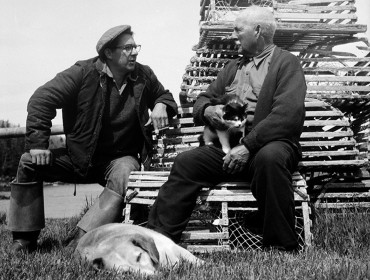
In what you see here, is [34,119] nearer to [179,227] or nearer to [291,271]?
[179,227]

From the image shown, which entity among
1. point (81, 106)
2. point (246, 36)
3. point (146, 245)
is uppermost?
point (246, 36)

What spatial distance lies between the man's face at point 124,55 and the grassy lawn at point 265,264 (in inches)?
76.0

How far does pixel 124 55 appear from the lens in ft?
14.6

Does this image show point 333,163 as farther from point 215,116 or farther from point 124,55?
point 124,55

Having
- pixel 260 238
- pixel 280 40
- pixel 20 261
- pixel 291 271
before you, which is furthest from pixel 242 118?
pixel 280 40

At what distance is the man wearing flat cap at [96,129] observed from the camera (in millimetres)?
3965

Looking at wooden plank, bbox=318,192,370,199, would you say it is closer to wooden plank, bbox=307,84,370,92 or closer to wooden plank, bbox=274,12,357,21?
wooden plank, bbox=307,84,370,92

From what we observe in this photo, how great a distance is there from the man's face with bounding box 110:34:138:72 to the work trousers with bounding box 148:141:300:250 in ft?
4.22

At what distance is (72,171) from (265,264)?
230cm

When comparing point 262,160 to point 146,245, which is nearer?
point 146,245

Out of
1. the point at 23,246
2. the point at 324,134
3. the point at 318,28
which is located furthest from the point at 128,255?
the point at 318,28

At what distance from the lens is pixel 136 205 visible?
4012 millimetres

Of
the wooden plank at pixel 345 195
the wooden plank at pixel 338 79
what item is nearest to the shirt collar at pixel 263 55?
the wooden plank at pixel 338 79

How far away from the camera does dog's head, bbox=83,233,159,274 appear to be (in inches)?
101
